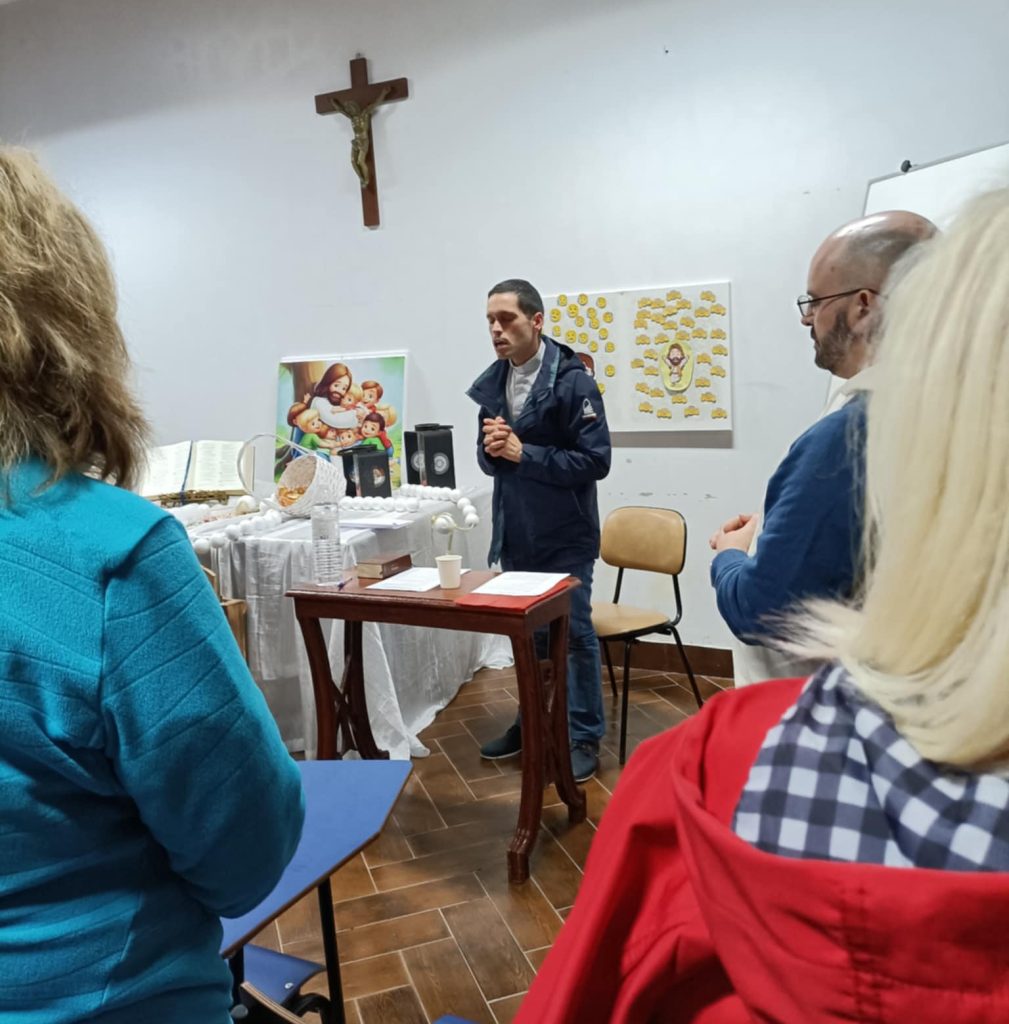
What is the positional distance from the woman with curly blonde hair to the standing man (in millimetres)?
2338

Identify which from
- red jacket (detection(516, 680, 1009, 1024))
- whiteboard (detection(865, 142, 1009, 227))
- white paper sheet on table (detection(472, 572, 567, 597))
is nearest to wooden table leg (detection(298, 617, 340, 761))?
white paper sheet on table (detection(472, 572, 567, 597))

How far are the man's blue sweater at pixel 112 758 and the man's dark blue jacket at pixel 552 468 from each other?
236 cm

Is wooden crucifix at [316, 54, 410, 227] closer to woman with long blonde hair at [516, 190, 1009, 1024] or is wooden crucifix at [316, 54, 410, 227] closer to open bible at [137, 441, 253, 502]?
open bible at [137, 441, 253, 502]

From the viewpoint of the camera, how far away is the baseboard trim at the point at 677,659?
4305mm

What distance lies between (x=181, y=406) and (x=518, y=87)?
283 centimetres

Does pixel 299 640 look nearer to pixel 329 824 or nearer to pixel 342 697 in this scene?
pixel 342 697

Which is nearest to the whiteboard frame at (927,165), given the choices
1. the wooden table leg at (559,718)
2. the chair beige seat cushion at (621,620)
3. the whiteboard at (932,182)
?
the whiteboard at (932,182)

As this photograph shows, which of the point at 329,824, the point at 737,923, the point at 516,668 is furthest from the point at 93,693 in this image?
the point at 516,668

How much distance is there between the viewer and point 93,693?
0.74m

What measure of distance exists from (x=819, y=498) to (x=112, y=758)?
1.16 meters

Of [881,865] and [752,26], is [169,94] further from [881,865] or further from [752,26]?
[881,865]

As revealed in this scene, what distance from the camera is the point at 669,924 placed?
1.98 feet

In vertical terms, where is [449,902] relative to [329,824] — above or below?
below

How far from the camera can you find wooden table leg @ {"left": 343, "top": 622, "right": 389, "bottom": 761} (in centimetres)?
308
